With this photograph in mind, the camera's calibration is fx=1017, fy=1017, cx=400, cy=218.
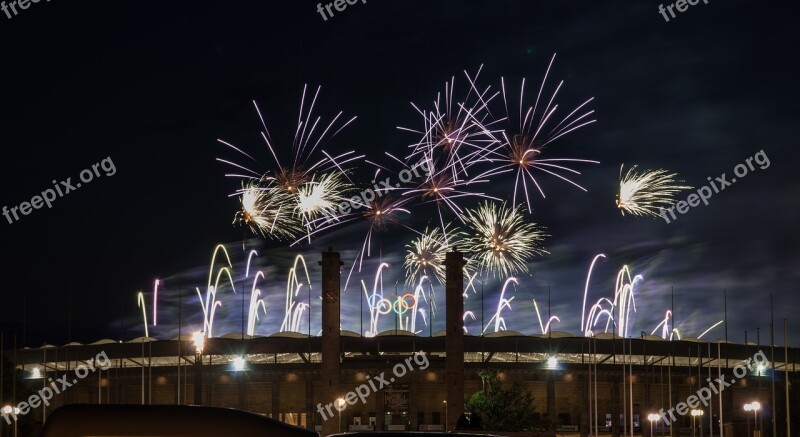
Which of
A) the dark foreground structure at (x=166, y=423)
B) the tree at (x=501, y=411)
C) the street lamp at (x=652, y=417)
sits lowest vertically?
the street lamp at (x=652, y=417)

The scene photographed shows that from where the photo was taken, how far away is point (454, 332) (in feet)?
259

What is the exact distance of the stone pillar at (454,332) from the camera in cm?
7706

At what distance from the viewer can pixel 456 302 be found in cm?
7781

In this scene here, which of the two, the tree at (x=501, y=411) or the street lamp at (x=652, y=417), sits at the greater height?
the tree at (x=501, y=411)

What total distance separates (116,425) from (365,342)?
8682cm

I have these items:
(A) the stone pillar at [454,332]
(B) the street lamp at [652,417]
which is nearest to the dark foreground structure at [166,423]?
(A) the stone pillar at [454,332]

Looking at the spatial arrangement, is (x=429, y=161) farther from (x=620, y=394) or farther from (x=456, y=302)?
(x=620, y=394)

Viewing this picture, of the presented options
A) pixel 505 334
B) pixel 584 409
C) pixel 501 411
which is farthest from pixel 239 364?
pixel 584 409

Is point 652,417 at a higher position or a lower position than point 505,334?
lower

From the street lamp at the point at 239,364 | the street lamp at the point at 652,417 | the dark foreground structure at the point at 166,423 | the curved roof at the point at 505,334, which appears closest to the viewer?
the dark foreground structure at the point at 166,423

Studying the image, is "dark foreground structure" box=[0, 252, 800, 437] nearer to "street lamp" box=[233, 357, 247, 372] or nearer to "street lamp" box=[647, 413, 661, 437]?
"street lamp" box=[233, 357, 247, 372]

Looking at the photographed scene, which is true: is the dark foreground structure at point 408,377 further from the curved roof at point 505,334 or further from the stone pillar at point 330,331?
the stone pillar at point 330,331

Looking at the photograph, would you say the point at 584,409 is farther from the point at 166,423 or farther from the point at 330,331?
the point at 166,423

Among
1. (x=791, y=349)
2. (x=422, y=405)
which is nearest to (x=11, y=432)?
(x=422, y=405)
